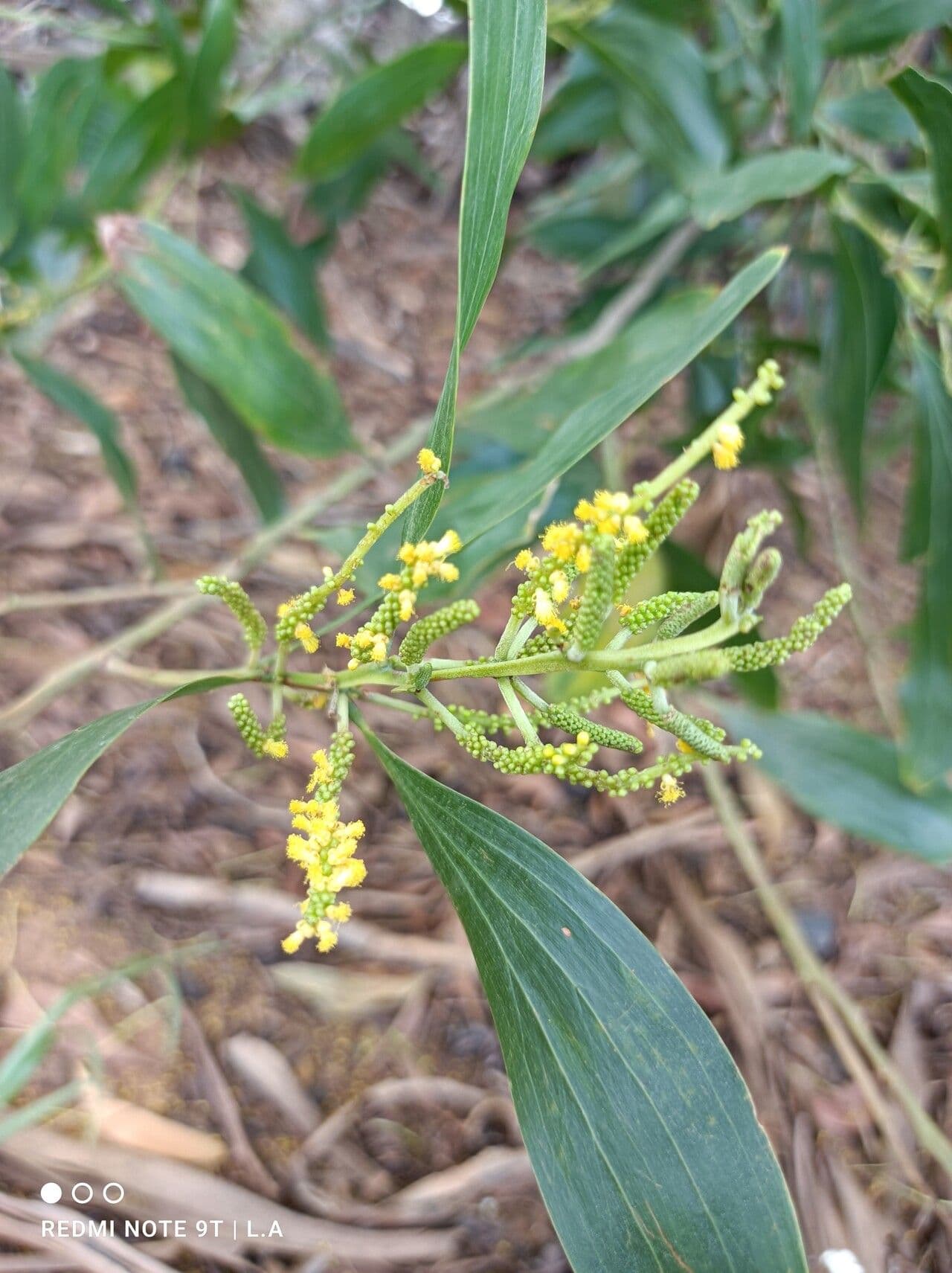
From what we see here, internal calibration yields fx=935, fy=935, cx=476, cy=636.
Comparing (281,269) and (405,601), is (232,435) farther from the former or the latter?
(405,601)

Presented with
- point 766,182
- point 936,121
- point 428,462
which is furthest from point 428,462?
point 936,121

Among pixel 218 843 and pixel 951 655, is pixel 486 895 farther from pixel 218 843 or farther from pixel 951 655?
pixel 951 655

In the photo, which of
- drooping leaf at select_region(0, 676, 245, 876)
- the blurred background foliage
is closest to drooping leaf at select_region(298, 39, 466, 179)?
the blurred background foliage

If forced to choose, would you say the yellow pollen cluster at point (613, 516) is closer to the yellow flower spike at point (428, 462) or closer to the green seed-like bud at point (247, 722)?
the yellow flower spike at point (428, 462)

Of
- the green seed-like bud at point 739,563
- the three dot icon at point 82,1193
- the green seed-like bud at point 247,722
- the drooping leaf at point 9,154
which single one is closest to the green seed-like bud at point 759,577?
the green seed-like bud at point 739,563

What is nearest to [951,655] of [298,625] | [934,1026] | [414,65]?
[934,1026]
